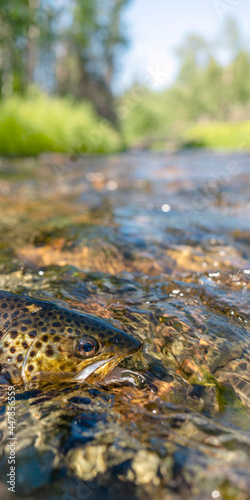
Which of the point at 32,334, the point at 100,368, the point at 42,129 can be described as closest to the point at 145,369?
the point at 100,368

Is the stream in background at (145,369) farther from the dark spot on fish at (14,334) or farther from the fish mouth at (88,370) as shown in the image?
the dark spot on fish at (14,334)

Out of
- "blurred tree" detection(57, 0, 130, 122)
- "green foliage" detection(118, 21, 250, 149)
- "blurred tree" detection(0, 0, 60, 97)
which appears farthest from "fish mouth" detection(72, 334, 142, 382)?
"green foliage" detection(118, 21, 250, 149)

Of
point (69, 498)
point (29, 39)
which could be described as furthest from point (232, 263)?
point (29, 39)

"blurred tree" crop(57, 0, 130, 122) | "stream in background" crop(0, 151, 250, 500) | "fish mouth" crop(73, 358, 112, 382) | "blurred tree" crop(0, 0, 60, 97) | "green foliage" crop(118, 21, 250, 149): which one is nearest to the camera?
"stream in background" crop(0, 151, 250, 500)

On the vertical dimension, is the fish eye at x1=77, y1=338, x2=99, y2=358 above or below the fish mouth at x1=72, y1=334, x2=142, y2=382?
above

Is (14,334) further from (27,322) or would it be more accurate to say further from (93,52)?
(93,52)

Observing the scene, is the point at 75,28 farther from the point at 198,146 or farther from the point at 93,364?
the point at 93,364

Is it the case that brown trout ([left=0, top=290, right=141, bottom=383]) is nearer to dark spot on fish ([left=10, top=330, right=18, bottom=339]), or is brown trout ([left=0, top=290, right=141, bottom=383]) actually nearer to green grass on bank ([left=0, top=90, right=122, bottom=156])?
dark spot on fish ([left=10, top=330, right=18, bottom=339])
